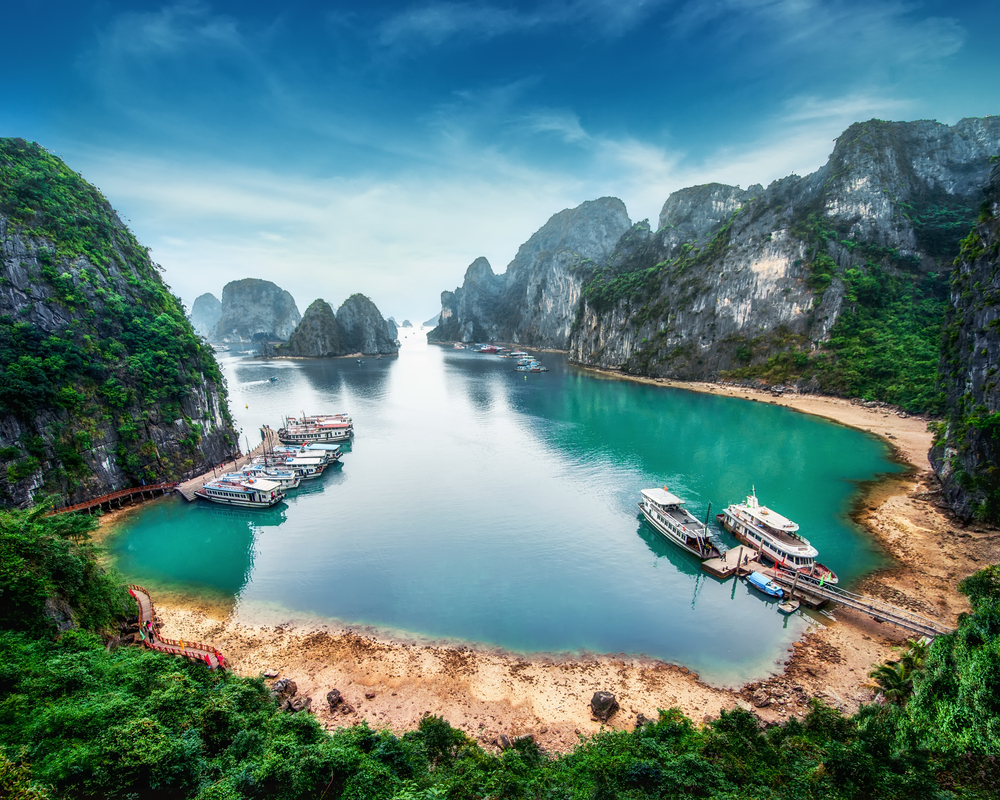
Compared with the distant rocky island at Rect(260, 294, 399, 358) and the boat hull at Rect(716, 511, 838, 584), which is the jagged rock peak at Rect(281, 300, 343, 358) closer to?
the distant rocky island at Rect(260, 294, 399, 358)

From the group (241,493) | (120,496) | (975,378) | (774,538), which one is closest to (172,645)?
(241,493)

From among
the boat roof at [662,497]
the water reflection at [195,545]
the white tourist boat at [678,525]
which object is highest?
the boat roof at [662,497]

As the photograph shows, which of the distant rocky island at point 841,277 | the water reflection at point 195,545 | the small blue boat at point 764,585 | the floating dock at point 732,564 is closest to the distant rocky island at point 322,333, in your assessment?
the distant rocky island at point 841,277

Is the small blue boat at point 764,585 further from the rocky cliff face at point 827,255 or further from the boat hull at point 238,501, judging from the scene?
the rocky cliff face at point 827,255

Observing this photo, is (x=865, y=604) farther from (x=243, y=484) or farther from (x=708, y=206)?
(x=708, y=206)

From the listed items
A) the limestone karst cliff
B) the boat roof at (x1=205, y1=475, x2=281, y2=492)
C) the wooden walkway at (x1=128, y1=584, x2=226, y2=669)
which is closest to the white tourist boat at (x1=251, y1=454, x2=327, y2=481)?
the boat roof at (x1=205, y1=475, x2=281, y2=492)

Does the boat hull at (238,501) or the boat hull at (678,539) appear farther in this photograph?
the boat hull at (238,501)
